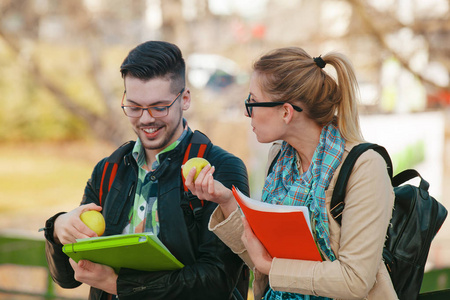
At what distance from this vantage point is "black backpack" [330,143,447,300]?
1.84 meters

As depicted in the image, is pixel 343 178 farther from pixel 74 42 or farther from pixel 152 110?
pixel 74 42

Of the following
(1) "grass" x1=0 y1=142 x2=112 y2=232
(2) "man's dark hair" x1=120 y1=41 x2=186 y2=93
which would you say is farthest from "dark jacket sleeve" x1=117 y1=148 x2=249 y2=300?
(1) "grass" x1=0 y1=142 x2=112 y2=232

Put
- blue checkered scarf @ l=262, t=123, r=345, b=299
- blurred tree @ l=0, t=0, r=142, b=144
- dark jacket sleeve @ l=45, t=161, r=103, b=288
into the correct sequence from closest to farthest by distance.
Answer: blue checkered scarf @ l=262, t=123, r=345, b=299 < dark jacket sleeve @ l=45, t=161, r=103, b=288 < blurred tree @ l=0, t=0, r=142, b=144

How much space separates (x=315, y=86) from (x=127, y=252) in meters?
0.82

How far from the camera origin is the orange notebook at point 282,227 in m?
1.75

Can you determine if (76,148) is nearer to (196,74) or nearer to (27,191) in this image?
(27,191)

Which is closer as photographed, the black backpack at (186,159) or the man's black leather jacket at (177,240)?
the man's black leather jacket at (177,240)

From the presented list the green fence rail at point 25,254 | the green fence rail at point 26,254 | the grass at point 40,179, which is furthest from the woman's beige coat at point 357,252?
the grass at point 40,179

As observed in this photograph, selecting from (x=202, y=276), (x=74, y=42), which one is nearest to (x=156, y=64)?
(x=202, y=276)

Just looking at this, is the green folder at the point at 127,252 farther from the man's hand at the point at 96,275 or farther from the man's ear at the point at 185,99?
the man's ear at the point at 185,99

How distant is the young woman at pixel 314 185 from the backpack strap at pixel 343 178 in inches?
0.7

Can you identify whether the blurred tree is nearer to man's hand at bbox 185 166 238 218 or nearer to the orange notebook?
man's hand at bbox 185 166 238 218

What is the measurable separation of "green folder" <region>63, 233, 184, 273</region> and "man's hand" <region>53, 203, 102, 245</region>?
3.6 inches

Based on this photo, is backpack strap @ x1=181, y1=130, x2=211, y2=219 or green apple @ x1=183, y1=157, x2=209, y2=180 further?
backpack strap @ x1=181, y1=130, x2=211, y2=219
